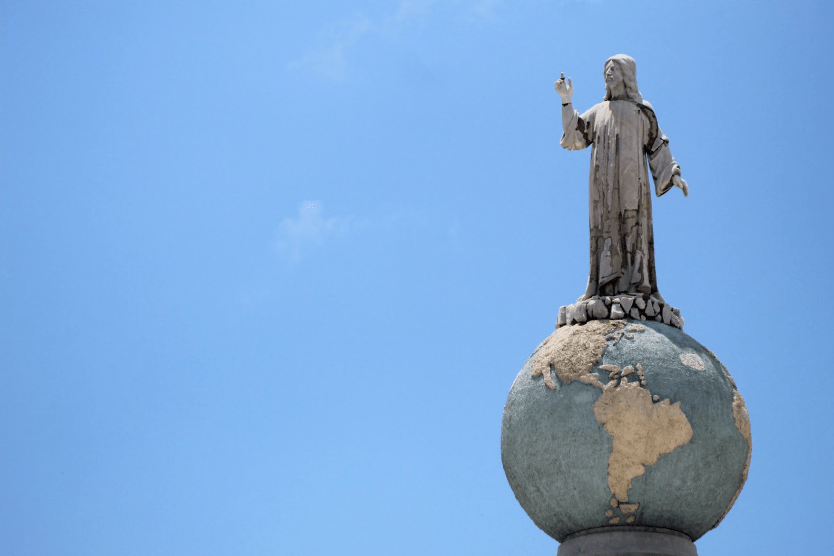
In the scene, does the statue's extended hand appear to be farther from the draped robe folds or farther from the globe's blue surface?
the globe's blue surface

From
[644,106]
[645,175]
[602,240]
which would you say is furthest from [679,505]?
[644,106]

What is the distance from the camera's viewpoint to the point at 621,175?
10.7 m

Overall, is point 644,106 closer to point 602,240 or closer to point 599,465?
point 602,240

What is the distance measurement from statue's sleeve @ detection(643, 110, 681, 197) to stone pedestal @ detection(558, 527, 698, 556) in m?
3.69

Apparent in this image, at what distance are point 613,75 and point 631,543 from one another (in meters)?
4.99

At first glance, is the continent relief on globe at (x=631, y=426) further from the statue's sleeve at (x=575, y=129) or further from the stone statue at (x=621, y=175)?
the statue's sleeve at (x=575, y=129)

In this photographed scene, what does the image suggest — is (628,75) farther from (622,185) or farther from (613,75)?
(622,185)

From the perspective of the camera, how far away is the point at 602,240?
1066cm

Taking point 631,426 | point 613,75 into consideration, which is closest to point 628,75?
point 613,75

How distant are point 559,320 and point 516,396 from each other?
3.26 feet

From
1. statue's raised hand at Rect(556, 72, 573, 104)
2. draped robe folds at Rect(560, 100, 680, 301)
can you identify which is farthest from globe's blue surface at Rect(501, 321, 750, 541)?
statue's raised hand at Rect(556, 72, 573, 104)

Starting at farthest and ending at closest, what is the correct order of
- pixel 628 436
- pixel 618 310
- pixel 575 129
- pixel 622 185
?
pixel 575 129 < pixel 622 185 < pixel 618 310 < pixel 628 436

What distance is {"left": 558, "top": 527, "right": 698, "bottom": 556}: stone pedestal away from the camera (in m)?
8.95

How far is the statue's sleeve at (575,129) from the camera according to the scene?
11.1 metres
